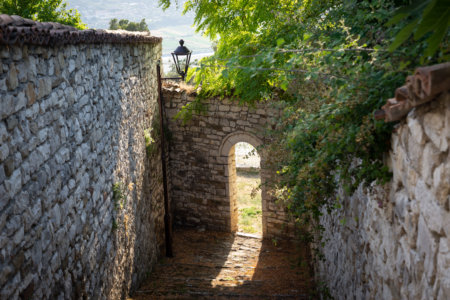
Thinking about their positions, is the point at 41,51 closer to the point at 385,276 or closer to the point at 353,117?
the point at 353,117

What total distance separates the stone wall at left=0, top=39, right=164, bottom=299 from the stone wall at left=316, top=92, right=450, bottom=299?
99.5 inches

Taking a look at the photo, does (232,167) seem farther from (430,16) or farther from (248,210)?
(430,16)

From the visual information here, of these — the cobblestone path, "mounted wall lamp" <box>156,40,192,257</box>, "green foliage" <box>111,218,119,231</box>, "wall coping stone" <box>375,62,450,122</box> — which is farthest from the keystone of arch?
"wall coping stone" <box>375,62,450,122</box>

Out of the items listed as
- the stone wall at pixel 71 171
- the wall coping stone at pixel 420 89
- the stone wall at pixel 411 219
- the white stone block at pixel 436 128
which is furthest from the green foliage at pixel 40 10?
the white stone block at pixel 436 128

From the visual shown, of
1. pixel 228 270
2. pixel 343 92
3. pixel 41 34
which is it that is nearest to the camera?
pixel 343 92

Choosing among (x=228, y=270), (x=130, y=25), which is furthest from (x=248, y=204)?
(x=130, y=25)

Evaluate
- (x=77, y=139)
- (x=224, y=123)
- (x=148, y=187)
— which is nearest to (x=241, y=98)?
(x=224, y=123)

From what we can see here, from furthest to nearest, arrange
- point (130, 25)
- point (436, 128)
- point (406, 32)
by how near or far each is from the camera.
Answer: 1. point (130, 25)
2. point (436, 128)
3. point (406, 32)

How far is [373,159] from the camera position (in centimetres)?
307

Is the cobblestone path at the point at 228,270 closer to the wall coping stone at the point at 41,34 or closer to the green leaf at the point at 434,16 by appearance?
the wall coping stone at the point at 41,34

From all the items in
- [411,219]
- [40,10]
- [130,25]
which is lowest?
[411,219]

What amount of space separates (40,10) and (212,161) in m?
6.20

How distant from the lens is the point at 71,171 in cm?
422

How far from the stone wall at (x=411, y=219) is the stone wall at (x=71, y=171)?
99.5 inches
